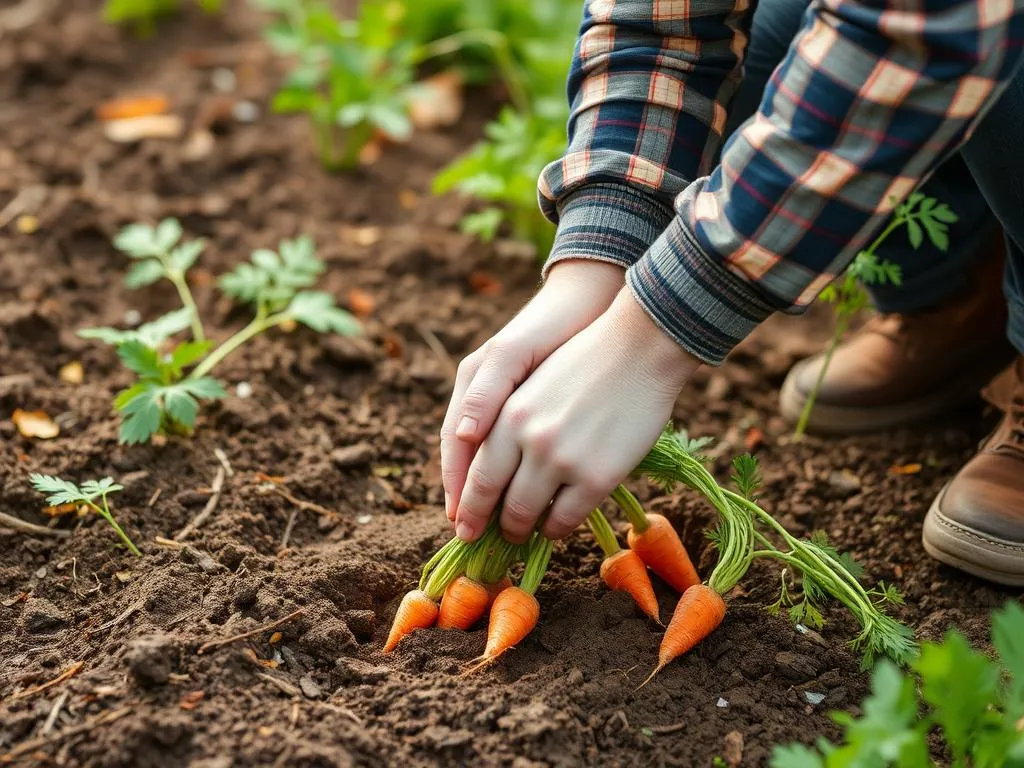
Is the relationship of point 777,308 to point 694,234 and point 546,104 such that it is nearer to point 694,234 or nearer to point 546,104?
point 694,234

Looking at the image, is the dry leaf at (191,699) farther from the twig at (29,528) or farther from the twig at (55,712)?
the twig at (29,528)

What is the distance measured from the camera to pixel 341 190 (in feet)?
11.5

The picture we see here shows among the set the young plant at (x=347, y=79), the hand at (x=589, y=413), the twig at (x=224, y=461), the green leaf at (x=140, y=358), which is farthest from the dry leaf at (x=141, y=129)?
the hand at (x=589, y=413)

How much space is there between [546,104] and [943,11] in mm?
2027

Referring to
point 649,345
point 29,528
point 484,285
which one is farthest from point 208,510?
point 484,285

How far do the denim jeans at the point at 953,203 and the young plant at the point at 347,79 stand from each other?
1244 mm

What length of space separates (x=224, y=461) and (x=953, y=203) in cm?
171

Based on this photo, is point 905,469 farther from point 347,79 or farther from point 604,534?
point 347,79

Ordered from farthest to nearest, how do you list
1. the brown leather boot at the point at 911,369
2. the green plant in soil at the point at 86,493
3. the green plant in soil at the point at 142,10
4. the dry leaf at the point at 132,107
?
the green plant in soil at the point at 142,10, the dry leaf at the point at 132,107, the brown leather boot at the point at 911,369, the green plant in soil at the point at 86,493

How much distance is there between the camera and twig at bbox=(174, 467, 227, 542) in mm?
2121

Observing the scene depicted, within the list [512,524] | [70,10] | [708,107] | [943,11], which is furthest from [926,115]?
[70,10]

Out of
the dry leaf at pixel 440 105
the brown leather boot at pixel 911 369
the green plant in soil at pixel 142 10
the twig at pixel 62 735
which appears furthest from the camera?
the green plant in soil at pixel 142 10

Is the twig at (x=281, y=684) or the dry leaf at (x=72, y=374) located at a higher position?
the twig at (x=281, y=684)

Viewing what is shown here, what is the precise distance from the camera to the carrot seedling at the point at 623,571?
1915 millimetres
